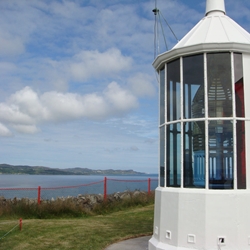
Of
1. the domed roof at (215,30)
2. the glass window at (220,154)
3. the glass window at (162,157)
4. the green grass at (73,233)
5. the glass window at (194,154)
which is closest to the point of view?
the glass window at (220,154)

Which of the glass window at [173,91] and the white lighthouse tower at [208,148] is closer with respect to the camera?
the white lighthouse tower at [208,148]

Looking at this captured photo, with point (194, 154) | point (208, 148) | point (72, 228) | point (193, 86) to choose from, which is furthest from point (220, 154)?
point (72, 228)

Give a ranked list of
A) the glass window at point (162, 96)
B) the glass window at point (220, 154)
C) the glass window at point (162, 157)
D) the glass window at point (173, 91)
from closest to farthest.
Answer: the glass window at point (220, 154), the glass window at point (173, 91), the glass window at point (162, 157), the glass window at point (162, 96)

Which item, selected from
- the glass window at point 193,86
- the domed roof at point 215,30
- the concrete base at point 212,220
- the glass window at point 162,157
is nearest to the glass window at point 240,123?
the concrete base at point 212,220

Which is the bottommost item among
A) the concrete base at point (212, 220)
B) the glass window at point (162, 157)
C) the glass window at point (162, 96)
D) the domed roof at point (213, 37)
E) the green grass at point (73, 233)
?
the green grass at point (73, 233)

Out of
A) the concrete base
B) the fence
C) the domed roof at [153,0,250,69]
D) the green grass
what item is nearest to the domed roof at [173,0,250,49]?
the domed roof at [153,0,250,69]

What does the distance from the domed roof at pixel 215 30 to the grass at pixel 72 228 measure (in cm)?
531

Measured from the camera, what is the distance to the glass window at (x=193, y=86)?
25.5 ft

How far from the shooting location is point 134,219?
13.7 meters

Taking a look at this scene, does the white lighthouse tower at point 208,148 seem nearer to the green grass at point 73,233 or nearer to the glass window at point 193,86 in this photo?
the glass window at point 193,86

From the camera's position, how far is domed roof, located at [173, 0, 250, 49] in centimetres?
789

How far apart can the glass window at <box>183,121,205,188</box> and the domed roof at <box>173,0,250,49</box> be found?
1.79 meters

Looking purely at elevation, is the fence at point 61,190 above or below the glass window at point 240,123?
below

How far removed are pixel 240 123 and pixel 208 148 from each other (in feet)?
2.71
